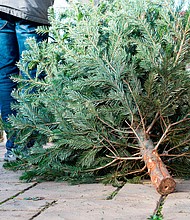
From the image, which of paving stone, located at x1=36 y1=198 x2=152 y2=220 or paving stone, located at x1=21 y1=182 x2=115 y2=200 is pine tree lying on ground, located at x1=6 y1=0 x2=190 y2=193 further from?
paving stone, located at x1=36 y1=198 x2=152 y2=220

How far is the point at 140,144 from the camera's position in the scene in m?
2.89

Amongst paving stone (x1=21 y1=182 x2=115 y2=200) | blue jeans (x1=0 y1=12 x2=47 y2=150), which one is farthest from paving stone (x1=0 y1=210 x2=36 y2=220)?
blue jeans (x1=0 y1=12 x2=47 y2=150)

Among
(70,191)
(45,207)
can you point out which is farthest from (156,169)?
(45,207)

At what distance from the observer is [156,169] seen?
2.68 meters

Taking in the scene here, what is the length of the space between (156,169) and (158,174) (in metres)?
0.06

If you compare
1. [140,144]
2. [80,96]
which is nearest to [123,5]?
[80,96]

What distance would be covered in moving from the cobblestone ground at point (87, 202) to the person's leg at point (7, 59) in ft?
4.10

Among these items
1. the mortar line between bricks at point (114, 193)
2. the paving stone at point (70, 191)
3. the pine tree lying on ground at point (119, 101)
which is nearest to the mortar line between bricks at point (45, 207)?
the paving stone at point (70, 191)

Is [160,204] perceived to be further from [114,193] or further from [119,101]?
[119,101]

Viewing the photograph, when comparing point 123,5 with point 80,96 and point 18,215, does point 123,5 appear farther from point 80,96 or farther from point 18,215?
point 18,215

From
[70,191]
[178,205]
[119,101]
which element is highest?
[119,101]

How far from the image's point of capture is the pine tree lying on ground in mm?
2789

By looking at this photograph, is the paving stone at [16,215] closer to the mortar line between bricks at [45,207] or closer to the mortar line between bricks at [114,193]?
the mortar line between bricks at [45,207]

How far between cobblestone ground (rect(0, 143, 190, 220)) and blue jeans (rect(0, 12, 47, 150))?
124cm
